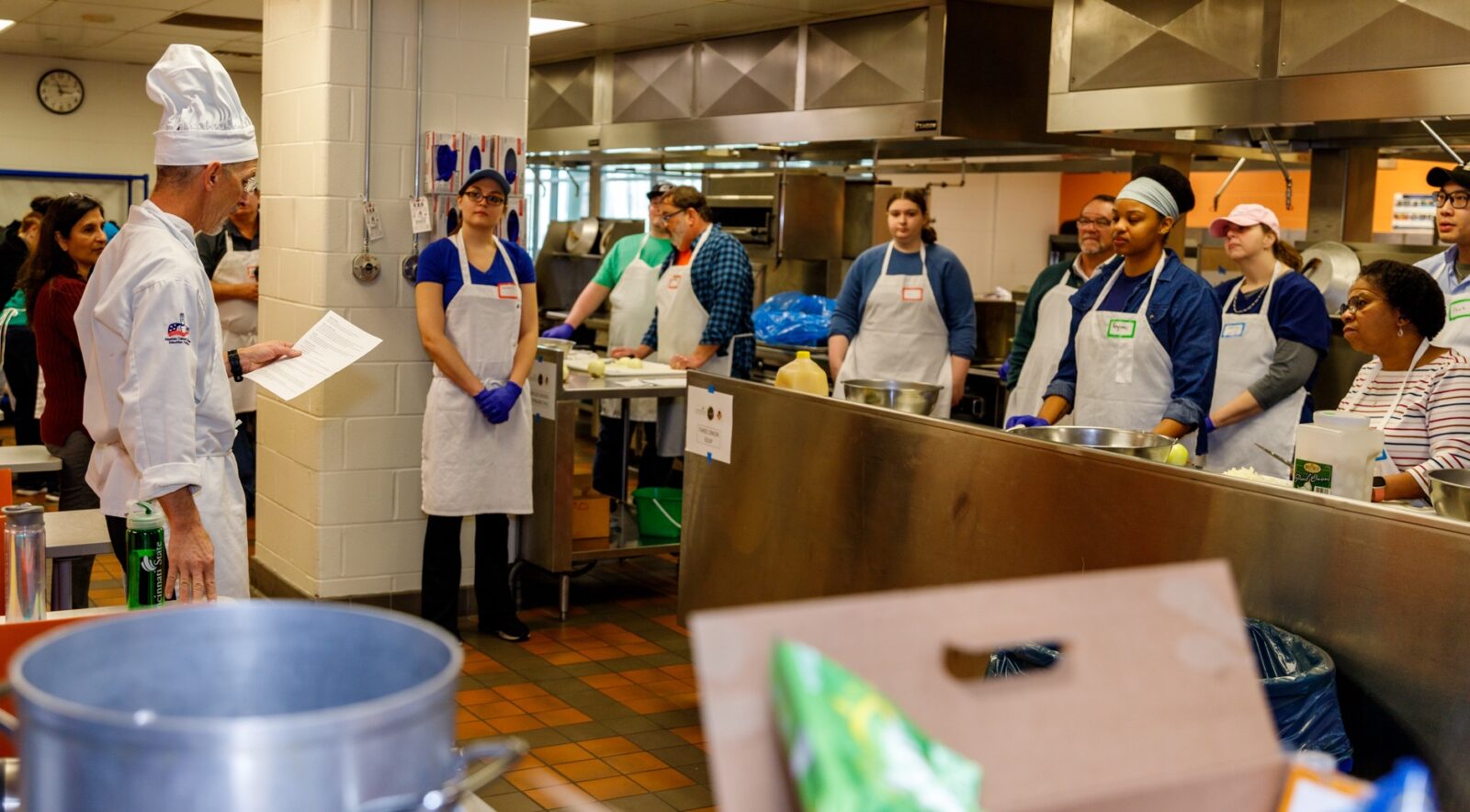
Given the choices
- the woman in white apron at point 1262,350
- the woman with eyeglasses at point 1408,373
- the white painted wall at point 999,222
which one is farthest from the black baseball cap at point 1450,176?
the white painted wall at point 999,222

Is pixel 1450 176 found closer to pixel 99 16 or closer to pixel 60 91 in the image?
pixel 99 16

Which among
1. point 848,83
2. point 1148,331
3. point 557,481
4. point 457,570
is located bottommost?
point 457,570

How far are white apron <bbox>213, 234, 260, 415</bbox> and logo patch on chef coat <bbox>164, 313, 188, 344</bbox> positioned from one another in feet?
11.9

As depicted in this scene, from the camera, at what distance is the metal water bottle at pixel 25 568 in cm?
199

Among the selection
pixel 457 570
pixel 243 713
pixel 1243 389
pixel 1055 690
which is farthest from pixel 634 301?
pixel 1055 690

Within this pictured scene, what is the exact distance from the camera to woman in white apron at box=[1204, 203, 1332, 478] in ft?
15.2

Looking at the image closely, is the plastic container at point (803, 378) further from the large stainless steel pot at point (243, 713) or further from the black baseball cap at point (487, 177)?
the large stainless steel pot at point (243, 713)

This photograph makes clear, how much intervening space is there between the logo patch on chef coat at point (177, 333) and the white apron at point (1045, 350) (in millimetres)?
3470

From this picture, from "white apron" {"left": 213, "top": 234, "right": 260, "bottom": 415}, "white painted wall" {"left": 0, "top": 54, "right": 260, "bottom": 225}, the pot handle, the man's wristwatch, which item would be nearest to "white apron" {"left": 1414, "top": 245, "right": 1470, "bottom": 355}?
the man's wristwatch

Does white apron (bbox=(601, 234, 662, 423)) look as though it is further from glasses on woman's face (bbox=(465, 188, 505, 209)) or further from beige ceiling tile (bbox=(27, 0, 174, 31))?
beige ceiling tile (bbox=(27, 0, 174, 31))

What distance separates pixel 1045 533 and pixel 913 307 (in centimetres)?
286

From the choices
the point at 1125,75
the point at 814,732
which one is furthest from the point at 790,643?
the point at 1125,75

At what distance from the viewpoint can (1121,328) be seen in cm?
408

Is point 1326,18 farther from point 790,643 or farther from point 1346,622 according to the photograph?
point 790,643
